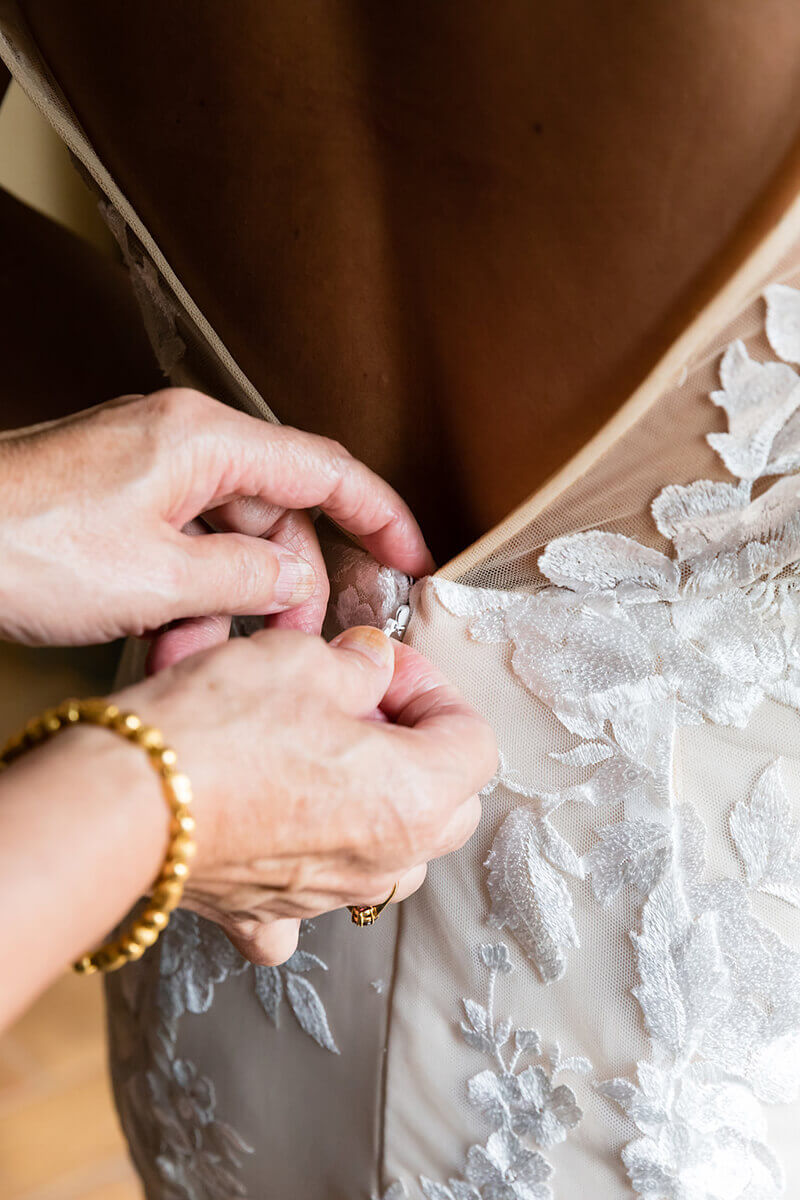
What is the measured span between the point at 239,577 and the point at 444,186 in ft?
0.74

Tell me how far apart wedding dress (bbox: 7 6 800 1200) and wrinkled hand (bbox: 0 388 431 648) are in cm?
9

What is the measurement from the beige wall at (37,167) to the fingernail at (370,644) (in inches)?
48.9

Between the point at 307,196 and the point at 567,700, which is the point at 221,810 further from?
the point at 307,196

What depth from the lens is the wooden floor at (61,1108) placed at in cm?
152

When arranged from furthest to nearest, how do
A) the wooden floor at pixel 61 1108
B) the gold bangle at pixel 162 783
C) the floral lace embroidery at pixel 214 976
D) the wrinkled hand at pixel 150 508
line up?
the wooden floor at pixel 61 1108 < the floral lace embroidery at pixel 214 976 < the wrinkled hand at pixel 150 508 < the gold bangle at pixel 162 783

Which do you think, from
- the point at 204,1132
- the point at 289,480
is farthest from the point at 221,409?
the point at 204,1132

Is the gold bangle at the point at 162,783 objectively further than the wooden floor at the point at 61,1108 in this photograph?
No

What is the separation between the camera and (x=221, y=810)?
0.40 metres

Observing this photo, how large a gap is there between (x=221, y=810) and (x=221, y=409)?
0.74ft

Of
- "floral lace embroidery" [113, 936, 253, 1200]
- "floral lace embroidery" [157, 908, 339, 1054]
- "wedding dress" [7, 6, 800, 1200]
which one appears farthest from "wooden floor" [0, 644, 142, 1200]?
"wedding dress" [7, 6, 800, 1200]

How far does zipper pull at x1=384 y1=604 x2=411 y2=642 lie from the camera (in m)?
0.59

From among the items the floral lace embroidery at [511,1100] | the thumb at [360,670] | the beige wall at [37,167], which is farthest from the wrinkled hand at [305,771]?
the beige wall at [37,167]

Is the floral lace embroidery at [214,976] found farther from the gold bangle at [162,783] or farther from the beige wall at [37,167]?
the beige wall at [37,167]

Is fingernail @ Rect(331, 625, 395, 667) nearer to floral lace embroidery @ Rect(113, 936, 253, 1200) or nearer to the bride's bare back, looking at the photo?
the bride's bare back
